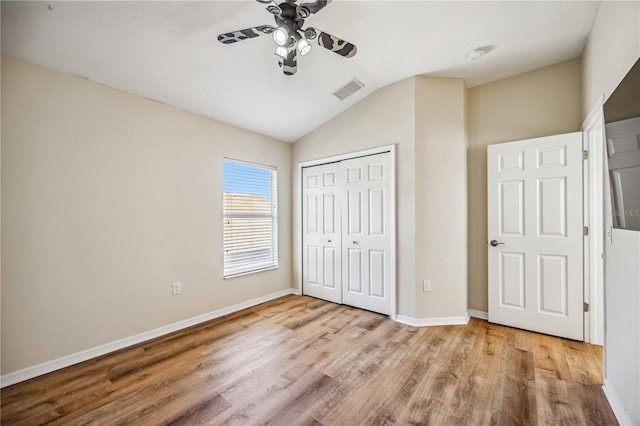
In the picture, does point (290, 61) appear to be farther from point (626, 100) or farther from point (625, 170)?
point (625, 170)

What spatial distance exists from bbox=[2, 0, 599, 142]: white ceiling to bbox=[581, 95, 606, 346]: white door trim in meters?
0.99

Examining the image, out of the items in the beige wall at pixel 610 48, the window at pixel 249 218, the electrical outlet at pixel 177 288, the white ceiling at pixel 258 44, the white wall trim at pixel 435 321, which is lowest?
the white wall trim at pixel 435 321

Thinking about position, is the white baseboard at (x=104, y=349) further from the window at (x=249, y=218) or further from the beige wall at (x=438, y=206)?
the beige wall at (x=438, y=206)

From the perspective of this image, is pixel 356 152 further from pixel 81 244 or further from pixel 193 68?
pixel 81 244

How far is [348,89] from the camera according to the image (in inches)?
123

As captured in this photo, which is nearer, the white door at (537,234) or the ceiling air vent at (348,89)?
the white door at (537,234)

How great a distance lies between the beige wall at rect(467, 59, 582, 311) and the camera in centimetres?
270

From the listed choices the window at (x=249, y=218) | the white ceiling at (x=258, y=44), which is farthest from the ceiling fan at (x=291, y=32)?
the window at (x=249, y=218)

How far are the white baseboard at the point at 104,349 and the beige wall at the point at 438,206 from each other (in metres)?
2.41

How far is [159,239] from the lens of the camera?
2.75m

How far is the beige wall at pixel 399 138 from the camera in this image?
2.99 meters

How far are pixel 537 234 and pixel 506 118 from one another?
135 centimetres

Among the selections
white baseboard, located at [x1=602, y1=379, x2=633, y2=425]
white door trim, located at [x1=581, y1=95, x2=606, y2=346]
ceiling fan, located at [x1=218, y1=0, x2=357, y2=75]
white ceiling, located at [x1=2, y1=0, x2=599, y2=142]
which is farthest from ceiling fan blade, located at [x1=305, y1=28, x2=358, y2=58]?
white baseboard, located at [x1=602, y1=379, x2=633, y2=425]

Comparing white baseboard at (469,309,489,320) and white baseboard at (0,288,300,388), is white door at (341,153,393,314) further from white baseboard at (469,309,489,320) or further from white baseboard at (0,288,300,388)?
white baseboard at (0,288,300,388)
